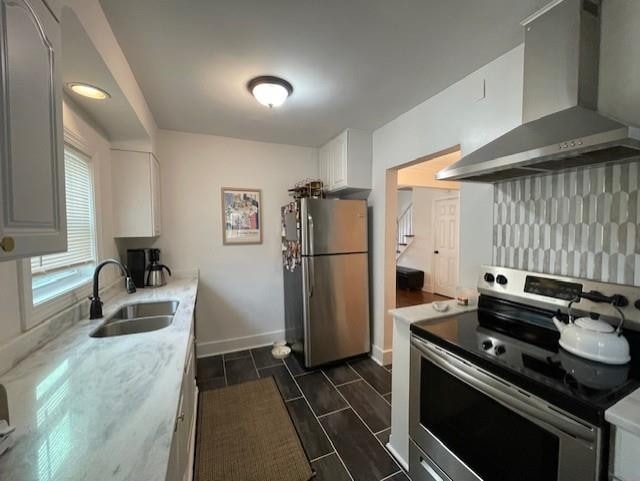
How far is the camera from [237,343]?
3.10 metres

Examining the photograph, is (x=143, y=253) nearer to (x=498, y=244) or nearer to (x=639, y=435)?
(x=498, y=244)

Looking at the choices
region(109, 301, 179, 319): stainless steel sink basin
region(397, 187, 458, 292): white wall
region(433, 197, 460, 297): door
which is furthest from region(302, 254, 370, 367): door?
region(397, 187, 458, 292): white wall

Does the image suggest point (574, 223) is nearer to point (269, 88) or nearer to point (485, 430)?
point (485, 430)

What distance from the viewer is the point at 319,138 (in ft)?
10.1

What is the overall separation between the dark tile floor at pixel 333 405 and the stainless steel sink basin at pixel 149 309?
3.01ft

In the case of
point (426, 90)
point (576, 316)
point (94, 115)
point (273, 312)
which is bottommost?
point (273, 312)

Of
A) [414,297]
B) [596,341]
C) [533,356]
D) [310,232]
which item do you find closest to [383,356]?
[310,232]

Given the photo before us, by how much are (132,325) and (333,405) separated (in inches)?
62.8

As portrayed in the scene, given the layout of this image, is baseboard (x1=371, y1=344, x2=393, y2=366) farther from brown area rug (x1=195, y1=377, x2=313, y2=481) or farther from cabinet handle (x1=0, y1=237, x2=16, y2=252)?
cabinet handle (x1=0, y1=237, x2=16, y2=252)

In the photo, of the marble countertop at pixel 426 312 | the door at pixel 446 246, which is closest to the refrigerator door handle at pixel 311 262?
the marble countertop at pixel 426 312

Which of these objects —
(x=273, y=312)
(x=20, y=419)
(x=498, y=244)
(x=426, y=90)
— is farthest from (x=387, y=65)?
(x=273, y=312)

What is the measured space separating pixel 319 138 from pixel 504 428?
114 inches

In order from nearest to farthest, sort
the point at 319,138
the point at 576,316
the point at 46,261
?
the point at 576,316, the point at 46,261, the point at 319,138

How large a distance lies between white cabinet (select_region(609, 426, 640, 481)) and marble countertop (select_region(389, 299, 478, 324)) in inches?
30.8
